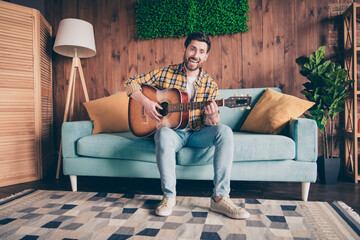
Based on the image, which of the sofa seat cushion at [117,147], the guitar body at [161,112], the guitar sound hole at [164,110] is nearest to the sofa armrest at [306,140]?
the guitar body at [161,112]

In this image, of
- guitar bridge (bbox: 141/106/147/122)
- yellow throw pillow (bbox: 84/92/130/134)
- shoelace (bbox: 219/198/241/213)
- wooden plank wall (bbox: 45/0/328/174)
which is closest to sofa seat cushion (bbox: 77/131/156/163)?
guitar bridge (bbox: 141/106/147/122)

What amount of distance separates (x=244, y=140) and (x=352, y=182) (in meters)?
1.22

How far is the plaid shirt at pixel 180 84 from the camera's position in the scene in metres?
1.69

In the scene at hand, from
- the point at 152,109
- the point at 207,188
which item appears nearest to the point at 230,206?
the point at 207,188

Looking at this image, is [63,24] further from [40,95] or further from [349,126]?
[349,126]

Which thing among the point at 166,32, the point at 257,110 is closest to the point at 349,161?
the point at 257,110

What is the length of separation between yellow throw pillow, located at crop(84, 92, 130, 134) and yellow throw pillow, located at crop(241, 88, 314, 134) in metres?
1.10

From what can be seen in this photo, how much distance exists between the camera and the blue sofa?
1.56 meters

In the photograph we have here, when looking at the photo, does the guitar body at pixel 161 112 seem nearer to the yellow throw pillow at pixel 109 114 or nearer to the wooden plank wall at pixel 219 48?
the yellow throw pillow at pixel 109 114

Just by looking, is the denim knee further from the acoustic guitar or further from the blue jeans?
the acoustic guitar

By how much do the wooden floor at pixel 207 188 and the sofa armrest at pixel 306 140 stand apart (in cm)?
32

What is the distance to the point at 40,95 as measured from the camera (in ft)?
7.60

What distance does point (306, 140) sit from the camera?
5.15ft

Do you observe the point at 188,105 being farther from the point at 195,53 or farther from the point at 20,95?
the point at 20,95
